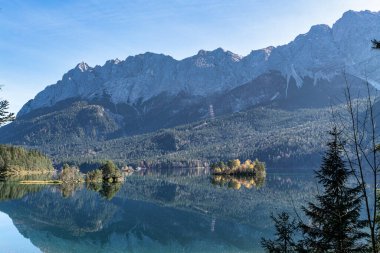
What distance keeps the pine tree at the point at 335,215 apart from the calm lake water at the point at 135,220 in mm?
20485

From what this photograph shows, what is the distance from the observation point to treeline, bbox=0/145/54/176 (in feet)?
542

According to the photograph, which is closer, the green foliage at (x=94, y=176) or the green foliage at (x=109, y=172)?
the green foliage at (x=94, y=176)

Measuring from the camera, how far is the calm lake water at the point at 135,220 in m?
58.0

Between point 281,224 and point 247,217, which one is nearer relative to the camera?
point 281,224

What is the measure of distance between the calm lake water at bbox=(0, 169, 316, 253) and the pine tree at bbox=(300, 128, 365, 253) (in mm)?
20485

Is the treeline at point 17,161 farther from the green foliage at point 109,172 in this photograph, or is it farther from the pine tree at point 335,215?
the pine tree at point 335,215

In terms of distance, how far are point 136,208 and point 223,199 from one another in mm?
24576

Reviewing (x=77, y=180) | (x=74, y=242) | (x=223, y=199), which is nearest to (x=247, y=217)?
(x=223, y=199)

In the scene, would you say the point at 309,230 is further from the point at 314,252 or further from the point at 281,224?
the point at 281,224

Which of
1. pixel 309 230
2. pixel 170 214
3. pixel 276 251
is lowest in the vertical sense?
pixel 170 214

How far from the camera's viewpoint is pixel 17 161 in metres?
177

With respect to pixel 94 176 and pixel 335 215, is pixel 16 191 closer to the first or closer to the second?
pixel 94 176

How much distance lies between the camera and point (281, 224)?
20891 millimetres

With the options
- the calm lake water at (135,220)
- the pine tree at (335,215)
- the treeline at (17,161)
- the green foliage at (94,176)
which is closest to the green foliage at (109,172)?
the green foliage at (94,176)
